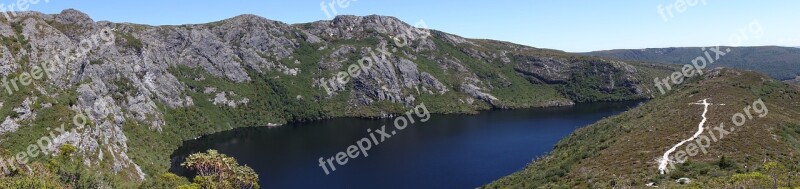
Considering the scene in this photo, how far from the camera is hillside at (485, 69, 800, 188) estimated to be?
61.0 m

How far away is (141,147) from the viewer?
146625mm

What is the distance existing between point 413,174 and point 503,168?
78.3 feet

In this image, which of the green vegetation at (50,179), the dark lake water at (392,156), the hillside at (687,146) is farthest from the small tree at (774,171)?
the green vegetation at (50,179)

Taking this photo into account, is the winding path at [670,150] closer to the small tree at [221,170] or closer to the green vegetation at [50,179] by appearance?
the small tree at [221,170]

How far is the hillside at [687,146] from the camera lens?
61.0 m

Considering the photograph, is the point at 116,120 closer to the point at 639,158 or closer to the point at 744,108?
the point at 639,158

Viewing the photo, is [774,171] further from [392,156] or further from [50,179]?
[392,156]

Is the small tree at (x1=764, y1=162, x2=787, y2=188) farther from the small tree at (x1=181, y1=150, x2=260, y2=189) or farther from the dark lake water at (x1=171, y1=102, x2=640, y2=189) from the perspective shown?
the dark lake water at (x1=171, y1=102, x2=640, y2=189)

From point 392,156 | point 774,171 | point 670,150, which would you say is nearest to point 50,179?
point 774,171

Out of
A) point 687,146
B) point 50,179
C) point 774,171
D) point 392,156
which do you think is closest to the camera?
point 774,171

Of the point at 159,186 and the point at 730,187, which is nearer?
the point at 730,187

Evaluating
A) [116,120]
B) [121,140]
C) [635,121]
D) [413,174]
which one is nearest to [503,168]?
[413,174]

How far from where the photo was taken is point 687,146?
7819cm

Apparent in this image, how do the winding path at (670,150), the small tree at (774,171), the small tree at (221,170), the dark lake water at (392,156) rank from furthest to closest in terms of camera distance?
the dark lake water at (392,156)
the small tree at (221,170)
the winding path at (670,150)
the small tree at (774,171)
